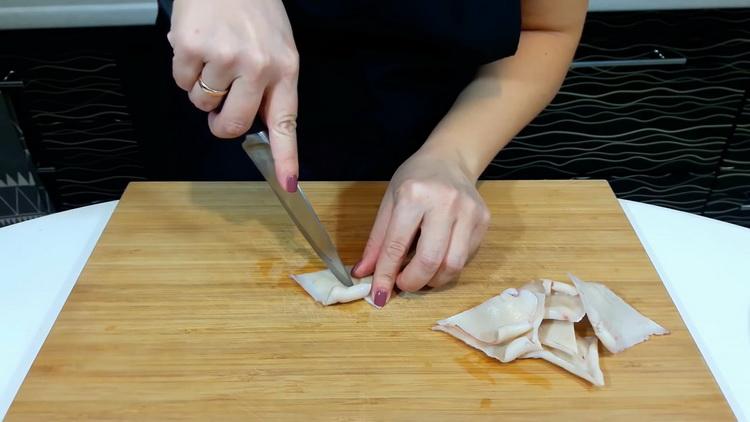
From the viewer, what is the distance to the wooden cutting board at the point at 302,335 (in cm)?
67

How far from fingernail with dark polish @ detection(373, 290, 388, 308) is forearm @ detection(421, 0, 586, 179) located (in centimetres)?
25

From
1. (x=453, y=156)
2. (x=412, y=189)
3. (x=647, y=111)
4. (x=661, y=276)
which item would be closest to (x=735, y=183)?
(x=647, y=111)

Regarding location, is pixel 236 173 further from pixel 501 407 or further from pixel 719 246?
pixel 719 246

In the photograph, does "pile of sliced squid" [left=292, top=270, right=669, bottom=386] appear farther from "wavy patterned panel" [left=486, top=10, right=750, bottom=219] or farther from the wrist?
"wavy patterned panel" [left=486, top=10, right=750, bottom=219]

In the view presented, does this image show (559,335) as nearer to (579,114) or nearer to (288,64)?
(288,64)

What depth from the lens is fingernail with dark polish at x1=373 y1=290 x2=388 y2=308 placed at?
2.57ft

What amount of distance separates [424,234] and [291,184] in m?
0.17

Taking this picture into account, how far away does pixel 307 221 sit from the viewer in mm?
831

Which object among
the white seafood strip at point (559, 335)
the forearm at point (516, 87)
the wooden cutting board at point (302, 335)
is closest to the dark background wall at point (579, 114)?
the wooden cutting board at point (302, 335)

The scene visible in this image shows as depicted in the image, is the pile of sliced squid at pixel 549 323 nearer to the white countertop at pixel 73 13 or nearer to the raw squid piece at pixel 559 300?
the raw squid piece at pixel 559 300

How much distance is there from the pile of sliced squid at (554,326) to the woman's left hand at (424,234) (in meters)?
0.06

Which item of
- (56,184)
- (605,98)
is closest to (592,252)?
(605,98)

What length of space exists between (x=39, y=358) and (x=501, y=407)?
0.49m

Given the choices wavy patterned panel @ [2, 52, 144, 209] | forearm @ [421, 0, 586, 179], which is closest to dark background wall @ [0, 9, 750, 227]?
wavy patterned panel @ [2, 52, 144, 209]
